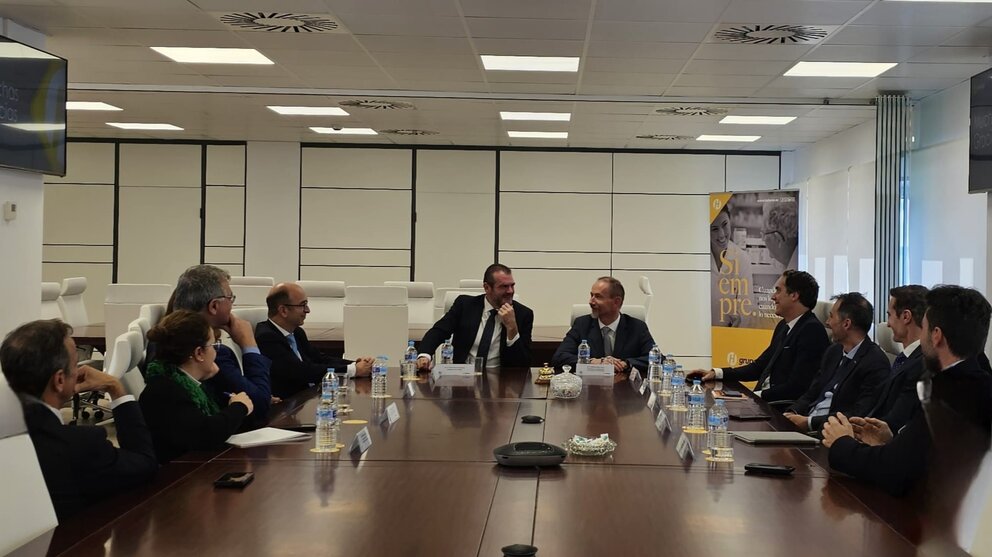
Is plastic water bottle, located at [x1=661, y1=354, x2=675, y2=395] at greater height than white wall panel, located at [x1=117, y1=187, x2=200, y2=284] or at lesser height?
lesser

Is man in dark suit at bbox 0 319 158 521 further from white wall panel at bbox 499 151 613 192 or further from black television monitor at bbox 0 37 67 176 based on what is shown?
white wall panel at bbox 499 151 613 192

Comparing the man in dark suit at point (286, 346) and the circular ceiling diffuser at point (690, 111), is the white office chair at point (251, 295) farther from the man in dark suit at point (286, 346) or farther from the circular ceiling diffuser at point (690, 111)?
the circular ceiling diffuser at point (690, 111)

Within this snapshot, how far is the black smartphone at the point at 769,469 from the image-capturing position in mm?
3010

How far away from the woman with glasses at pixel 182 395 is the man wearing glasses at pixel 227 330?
19.9 inches

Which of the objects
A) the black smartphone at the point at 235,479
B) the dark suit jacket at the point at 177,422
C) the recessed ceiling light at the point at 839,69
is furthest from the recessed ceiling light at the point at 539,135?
the black smartphone at the point at 235,479

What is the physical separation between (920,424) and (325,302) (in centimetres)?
726

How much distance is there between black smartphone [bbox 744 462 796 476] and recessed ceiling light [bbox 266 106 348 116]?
770 centimetres

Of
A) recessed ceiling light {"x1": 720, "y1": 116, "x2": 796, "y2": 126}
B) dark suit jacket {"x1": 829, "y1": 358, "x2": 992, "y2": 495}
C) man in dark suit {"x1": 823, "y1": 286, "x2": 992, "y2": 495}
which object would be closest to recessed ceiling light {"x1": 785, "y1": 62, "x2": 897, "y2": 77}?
recessed ceiling light {"x1": 720, "y1": 116, "x2": 796, "y2": 126}

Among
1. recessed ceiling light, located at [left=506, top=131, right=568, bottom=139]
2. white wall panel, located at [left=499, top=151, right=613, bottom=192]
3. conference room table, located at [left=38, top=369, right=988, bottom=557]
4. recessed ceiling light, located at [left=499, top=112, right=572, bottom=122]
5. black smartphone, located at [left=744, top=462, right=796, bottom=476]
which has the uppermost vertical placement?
recessed ceiling light, located at [left=506, top=131, right=568, bottom=139]

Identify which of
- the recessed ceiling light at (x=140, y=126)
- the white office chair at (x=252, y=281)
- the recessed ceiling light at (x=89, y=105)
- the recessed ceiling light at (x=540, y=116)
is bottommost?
the white office chair at (x=252, y=281)

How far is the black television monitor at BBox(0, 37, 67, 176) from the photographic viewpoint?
20.1ft

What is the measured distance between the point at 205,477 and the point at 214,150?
1124 centimetres

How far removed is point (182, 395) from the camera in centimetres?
334

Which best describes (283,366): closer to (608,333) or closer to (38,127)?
(608,333)
